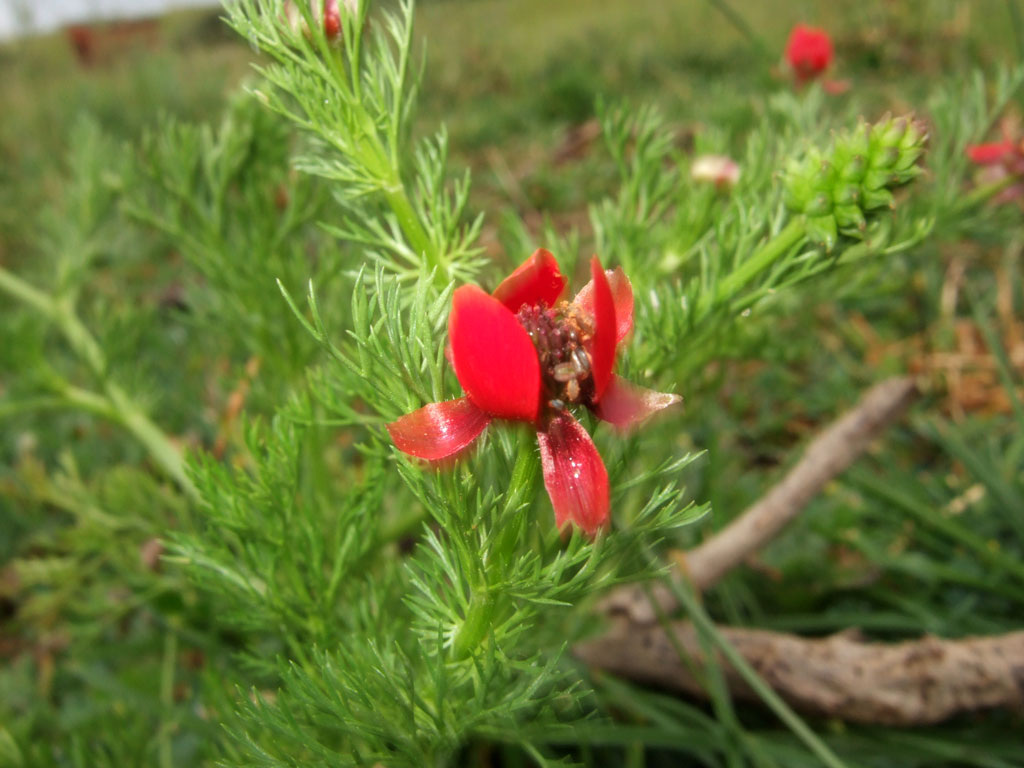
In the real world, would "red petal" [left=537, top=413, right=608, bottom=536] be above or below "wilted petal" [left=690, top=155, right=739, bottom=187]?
below

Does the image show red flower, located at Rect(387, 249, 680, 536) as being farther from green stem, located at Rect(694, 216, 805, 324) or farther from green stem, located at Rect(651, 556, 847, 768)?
green stem, located at Rect(651, 556, 847, 768)

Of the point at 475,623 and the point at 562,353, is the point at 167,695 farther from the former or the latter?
the point at 562,353

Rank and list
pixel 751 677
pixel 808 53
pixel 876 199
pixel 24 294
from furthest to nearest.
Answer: pixel 24 294, pixel 808 53, pixel 751 677, pixel 876 199

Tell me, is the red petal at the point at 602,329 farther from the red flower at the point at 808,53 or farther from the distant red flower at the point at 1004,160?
the red flower at the point at 808,53

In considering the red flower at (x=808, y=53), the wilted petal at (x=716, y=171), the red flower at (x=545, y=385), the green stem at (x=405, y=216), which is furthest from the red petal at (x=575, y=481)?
the red flower at (x=808, y=53)

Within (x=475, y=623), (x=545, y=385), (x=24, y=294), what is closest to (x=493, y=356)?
(x=545, y=385)

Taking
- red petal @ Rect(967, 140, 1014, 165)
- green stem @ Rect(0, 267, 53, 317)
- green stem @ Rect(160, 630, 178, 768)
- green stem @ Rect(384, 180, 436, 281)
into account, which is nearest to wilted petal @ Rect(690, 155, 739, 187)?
red petal @ Rect(967, 140, 1014, 165)
